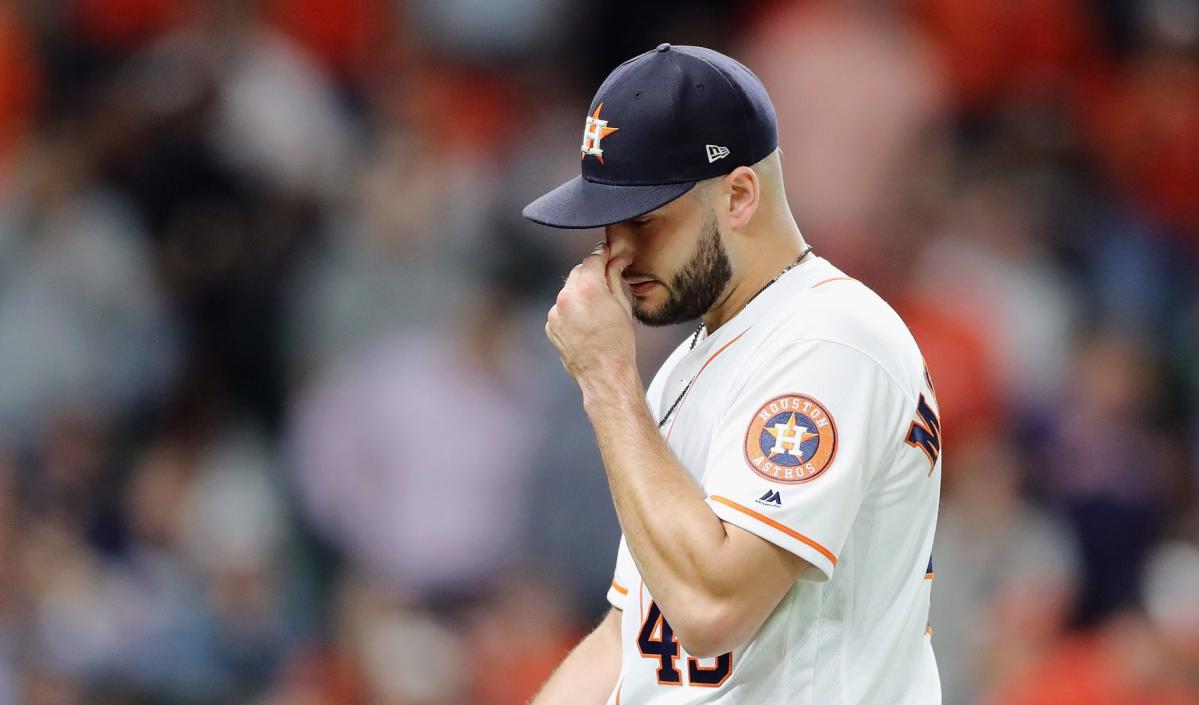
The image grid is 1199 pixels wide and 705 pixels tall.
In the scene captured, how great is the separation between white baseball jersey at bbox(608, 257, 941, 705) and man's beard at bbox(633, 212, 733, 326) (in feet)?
0.26

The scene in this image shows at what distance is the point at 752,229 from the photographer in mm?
3236

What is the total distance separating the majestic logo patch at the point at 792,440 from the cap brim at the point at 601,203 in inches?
16.4

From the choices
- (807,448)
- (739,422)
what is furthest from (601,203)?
(807,448)

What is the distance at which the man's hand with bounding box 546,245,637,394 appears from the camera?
311 cm

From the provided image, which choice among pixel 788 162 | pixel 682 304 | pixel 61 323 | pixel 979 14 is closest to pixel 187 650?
pixel 61 323

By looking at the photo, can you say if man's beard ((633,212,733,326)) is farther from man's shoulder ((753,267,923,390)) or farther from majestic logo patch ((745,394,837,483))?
majestic logo patch ((745,394,837,483))

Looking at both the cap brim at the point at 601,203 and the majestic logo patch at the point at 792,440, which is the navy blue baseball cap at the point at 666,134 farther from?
the majestic logo patch at the point at 792,440

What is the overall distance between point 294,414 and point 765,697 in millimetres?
5018

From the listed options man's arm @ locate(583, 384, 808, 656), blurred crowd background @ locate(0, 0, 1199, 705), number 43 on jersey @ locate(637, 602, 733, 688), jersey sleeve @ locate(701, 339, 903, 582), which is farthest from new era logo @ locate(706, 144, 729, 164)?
blurred crowd background @ locate(0, 0, 1199, 705)

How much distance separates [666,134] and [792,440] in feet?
1.94

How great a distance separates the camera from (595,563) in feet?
23.6

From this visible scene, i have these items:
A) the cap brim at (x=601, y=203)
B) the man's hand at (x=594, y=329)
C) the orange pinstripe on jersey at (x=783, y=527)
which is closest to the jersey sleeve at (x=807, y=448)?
the orange pinstripe on jersey at (x=783, y=527)

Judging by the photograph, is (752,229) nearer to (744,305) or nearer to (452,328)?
(744,305)

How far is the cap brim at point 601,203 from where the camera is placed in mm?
3102
